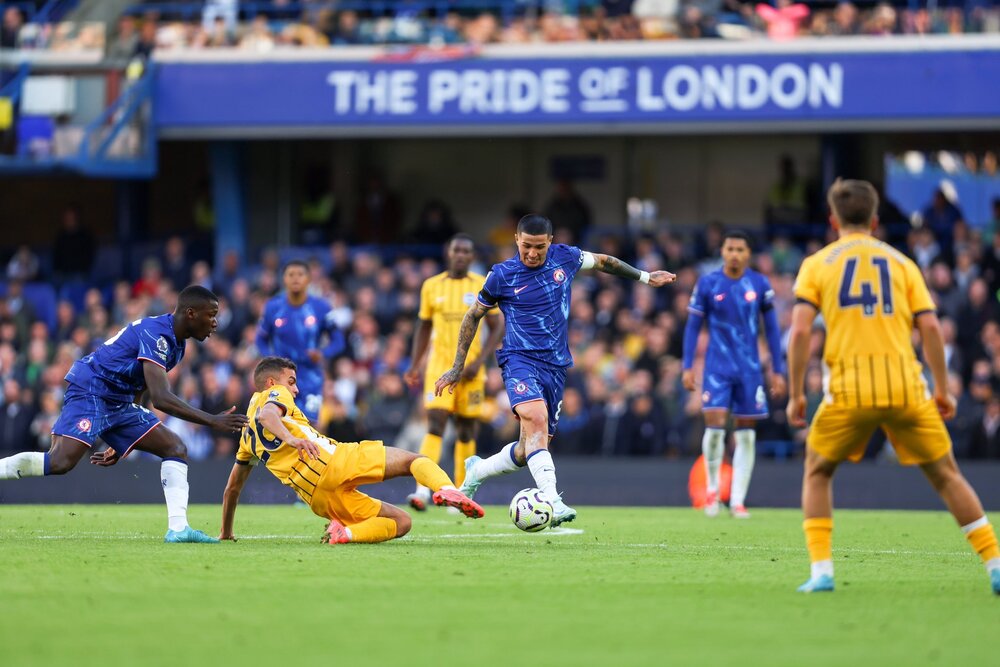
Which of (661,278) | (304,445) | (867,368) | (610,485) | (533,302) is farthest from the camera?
(610,485)

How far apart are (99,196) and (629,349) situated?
12951 millimetres

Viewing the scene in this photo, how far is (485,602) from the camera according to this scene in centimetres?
770

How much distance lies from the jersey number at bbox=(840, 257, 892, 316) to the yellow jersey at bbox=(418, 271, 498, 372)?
747 cm

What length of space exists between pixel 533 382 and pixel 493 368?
11927 mm

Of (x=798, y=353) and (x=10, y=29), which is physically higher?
(x=10, y=29)

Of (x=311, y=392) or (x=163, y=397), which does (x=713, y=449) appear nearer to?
(x=311, y=392)

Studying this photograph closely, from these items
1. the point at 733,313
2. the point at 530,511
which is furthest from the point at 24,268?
the point at 530,511

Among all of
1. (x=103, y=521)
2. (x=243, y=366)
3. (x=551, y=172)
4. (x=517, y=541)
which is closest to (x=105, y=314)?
(x=243, y=366)

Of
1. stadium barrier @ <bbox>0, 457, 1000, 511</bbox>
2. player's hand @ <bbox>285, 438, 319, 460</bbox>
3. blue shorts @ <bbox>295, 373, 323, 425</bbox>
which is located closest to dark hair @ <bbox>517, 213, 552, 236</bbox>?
player's hand @ <bbox>285, 438, 319, 460</bbox>

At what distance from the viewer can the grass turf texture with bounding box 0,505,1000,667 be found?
6297 mm

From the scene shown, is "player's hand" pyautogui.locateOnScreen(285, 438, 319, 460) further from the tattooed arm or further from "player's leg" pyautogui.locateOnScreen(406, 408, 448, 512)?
"player's leg" pyautogui.locateOnScreen(406, 408, 448, 512)

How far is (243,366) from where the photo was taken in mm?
22891

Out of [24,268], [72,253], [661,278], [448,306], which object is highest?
[72,253]

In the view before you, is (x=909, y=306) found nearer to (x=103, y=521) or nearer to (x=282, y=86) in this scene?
(x=103, y=521)
